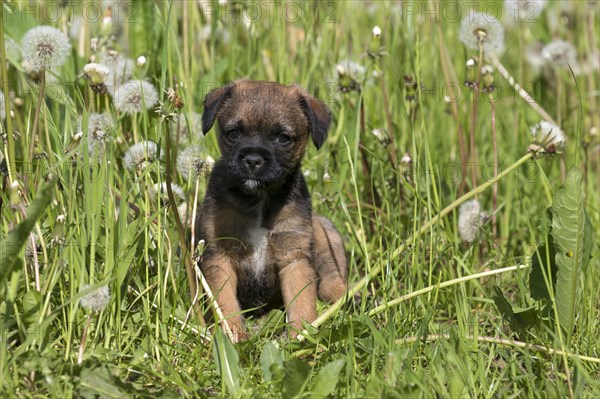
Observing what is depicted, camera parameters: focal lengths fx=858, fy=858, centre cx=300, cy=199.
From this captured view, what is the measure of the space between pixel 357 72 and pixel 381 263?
1.71m

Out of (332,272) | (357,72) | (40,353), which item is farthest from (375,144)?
(40,353)

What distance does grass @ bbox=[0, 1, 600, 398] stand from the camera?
3.11 metres

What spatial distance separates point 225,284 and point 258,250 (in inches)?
12.0

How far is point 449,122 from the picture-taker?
20.3ft

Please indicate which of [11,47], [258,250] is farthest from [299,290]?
[11,47]

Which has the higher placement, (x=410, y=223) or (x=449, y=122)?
(x=449, y=122)

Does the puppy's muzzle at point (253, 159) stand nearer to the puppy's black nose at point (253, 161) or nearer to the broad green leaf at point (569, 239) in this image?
the puppy's black nose at point (253, 161)

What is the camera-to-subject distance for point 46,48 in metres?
3.70

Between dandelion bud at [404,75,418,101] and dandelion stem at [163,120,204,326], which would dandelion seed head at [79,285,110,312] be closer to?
dandelion stem at [163,120,204,326]

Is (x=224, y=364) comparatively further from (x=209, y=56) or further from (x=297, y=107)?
(x=209, y=56)

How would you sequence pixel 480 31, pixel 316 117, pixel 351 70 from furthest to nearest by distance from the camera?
1. pixel 351 70
2. pixel 480 31
3. pixel 316 117

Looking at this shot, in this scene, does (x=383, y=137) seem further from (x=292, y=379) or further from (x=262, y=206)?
(x=292, y=379)

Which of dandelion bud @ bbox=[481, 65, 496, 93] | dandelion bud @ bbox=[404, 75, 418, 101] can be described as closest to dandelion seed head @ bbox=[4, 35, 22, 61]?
dandelion bud @ bbox=[404, 75, 418, 101]

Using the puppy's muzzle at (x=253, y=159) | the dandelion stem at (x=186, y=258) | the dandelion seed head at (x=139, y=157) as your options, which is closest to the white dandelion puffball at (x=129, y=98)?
the dandelion seed head at (x=139, y=157)
